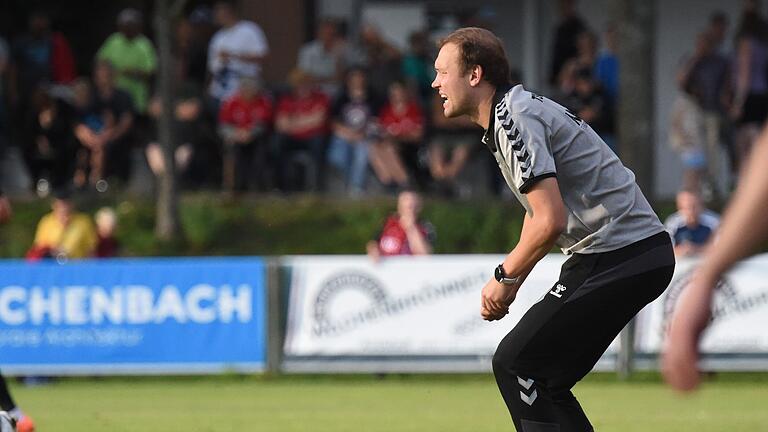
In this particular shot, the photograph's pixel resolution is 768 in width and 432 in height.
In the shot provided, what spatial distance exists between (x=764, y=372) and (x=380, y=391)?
12.8ft

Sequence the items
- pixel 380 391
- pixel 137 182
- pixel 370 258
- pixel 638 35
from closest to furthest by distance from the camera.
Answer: pixel 380 391 → pixel 370 258 → pixel 638 35 → pixel 137 182

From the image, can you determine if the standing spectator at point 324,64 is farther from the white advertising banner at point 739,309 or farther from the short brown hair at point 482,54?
the short brown hair at point 482,54

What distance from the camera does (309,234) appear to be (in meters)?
19.7

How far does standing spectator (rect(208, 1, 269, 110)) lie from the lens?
61.2ft

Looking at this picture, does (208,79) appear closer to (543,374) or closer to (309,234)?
(309,234)

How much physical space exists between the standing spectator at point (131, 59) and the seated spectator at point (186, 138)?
268 mm

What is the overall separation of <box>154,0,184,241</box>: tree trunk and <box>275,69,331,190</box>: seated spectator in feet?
4.58

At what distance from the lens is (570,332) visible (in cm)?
579

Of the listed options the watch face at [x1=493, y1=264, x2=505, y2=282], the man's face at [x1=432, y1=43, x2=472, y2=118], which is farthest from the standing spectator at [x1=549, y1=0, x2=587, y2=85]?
the watch face at [x1=493, y1=264, x2=505, y2=282]

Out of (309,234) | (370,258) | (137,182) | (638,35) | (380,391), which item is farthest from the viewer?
(137,182)

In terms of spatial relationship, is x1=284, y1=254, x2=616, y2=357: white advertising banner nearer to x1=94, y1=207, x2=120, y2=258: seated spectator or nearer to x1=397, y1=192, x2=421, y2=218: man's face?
x1=397, y1=192, x2=421, y2=218: man's face

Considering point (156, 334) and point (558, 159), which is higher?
point (558, 159)

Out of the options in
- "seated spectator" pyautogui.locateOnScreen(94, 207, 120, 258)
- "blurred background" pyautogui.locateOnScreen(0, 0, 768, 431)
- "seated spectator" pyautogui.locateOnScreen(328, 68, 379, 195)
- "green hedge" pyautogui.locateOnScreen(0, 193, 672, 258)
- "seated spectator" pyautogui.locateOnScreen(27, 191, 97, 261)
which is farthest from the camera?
"green hedge" pyautogui.locateOnScreen(0, 193, 672, 258)

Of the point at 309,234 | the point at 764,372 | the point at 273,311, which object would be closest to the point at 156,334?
the point at 273,311
